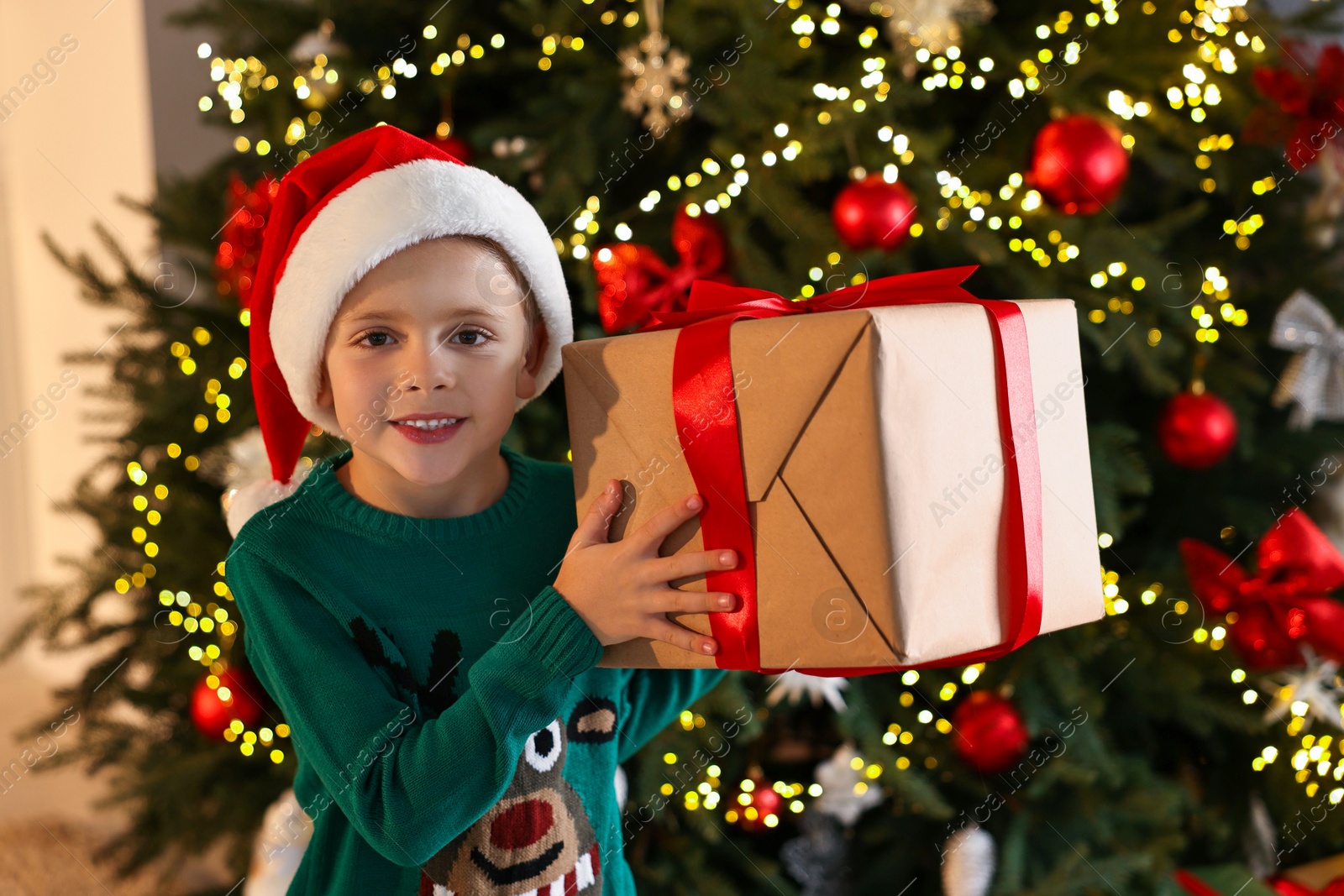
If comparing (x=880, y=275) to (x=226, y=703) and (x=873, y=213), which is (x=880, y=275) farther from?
(x=226, y=703)

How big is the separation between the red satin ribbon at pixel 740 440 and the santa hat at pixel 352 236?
170 millimetres

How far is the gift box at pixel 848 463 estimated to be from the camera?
676mm

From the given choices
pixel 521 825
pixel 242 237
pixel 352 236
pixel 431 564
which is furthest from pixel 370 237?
pixel 242 237

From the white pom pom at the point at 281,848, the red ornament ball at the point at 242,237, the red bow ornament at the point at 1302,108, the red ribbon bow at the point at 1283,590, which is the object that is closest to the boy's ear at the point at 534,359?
the red ornament ball at the point at 242,237

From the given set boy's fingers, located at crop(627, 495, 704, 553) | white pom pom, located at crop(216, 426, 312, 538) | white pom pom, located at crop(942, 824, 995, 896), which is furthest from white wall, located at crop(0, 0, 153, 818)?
white pom pom, located at crop(942, 824, 995, 896)

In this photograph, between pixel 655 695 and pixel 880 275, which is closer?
pixel 655 695

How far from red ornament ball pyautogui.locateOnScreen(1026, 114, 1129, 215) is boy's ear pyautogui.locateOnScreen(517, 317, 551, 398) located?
3.11 ft

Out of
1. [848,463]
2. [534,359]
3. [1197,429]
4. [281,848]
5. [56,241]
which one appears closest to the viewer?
[848,463]

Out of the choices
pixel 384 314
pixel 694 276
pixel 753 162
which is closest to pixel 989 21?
pixel 753 162

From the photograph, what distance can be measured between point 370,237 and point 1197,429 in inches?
52.5

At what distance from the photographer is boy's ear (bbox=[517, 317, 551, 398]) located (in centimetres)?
91

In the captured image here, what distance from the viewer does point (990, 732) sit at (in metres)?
1.53

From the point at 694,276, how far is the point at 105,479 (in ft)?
6.87

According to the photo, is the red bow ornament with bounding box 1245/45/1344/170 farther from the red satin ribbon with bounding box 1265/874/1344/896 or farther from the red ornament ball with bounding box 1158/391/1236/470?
the red satin ribbon with bounding box 1265/874/1344/896
